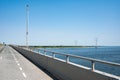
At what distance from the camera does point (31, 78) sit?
12453 mm

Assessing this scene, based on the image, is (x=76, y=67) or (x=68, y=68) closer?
(x=76, y=67)

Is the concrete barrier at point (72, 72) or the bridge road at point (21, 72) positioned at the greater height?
the concrete barrier at point (72, 72)

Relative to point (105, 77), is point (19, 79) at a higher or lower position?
lower

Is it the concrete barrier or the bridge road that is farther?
the bridge road

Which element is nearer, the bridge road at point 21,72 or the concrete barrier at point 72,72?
the concrete barrier at point 72,72

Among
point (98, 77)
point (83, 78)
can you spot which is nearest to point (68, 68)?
point (83, 78)

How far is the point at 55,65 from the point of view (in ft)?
46.8

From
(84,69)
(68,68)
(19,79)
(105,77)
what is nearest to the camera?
(105,77)

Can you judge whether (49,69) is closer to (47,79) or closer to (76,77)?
(47,79)

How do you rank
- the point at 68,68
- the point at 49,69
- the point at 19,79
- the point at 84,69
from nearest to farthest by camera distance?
the point at 84,69 → the point at 68,68 → the point at 19,79 → the point at 49,69

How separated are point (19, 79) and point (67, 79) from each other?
2.65m

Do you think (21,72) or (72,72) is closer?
(72,72)

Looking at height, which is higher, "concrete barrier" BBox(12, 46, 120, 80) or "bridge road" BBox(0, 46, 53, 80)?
"concrete barrier" BBox(12, 46, 120, 80)

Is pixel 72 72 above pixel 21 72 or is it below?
above
